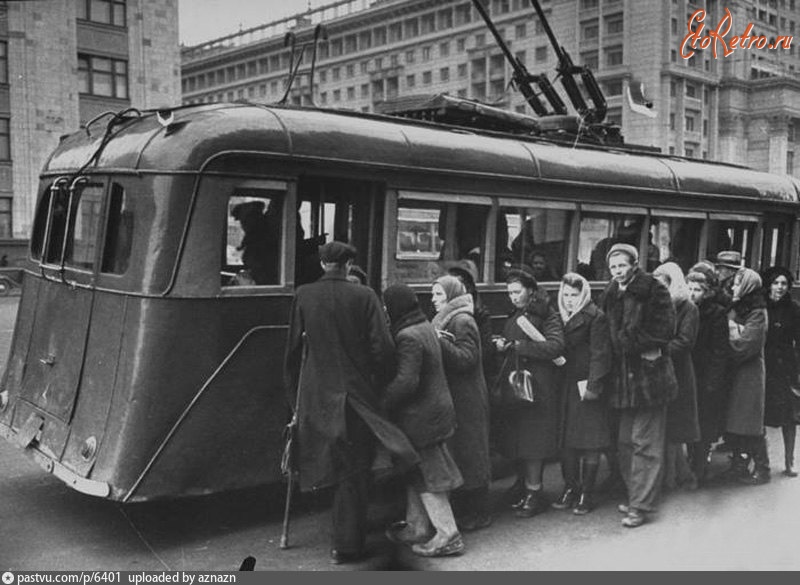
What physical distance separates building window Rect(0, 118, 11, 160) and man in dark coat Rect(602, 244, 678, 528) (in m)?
26.5

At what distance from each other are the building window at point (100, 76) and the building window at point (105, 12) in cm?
122

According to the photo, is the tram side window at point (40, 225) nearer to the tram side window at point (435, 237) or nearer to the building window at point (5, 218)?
the tram side window at point (435, 237)

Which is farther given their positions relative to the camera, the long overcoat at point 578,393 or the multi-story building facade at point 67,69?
the multi-story building facade at point 67,69

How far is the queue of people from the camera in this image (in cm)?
497

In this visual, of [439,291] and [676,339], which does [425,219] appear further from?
[676,339]

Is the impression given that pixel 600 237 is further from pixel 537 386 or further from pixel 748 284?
pixel 537 386

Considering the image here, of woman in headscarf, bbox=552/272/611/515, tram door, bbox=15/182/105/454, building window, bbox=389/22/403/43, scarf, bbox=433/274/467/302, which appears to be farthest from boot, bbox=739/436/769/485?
building window, bbox=389/22/403/43

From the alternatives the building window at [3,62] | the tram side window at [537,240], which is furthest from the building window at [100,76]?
the tram side window at [537,240]

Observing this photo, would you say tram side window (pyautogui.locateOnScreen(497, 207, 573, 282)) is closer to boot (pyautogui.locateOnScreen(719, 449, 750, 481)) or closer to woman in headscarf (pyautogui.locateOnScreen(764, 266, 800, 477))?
woman in headscarf (pyautogui.locateOnScreen(764, 266, 800, 477))

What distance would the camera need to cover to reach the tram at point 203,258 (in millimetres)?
5160

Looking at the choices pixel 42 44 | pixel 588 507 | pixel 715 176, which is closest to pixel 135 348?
pixel 588 507

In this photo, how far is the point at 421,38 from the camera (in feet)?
144

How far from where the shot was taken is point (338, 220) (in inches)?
243

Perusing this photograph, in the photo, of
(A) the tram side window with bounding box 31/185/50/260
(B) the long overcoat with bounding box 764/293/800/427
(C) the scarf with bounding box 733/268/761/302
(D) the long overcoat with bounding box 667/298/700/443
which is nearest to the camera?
(D) the long overcoat with bounding box 667/298/700/443
